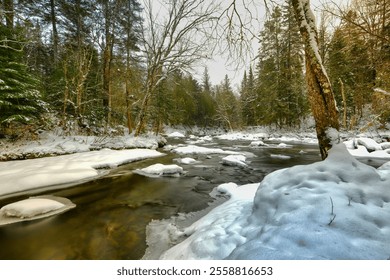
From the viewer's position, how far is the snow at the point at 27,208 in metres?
3.43

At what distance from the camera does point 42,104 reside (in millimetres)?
9438

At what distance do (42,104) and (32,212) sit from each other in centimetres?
799

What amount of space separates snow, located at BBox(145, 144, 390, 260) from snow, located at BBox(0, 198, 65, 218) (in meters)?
2.55

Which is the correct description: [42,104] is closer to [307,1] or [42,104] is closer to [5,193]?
[5,193]

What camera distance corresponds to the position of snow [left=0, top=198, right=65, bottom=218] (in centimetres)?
343

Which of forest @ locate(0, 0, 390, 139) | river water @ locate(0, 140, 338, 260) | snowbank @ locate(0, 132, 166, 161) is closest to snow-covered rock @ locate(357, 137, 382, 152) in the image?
forest @ locate(0, 0, 390, 139)

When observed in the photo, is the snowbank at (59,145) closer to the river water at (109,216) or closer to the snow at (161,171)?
the river water at (109,216)

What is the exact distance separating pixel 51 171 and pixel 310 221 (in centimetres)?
654

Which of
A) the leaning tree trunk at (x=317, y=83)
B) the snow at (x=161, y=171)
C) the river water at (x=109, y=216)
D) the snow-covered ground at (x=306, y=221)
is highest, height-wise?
the leaning tree trunk at (x=317, y=83)

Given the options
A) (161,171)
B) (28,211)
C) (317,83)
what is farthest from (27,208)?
(317,83)

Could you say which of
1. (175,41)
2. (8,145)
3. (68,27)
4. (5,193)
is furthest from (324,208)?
(68,27)

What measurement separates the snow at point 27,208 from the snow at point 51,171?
131cm

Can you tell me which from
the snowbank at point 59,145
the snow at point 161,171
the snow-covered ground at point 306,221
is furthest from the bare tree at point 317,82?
the snowbank at point 59,145

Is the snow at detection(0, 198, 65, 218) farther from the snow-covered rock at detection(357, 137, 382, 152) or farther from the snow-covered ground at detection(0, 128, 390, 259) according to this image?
the snow-covered rock at detection(357, 137, 382, 152)
